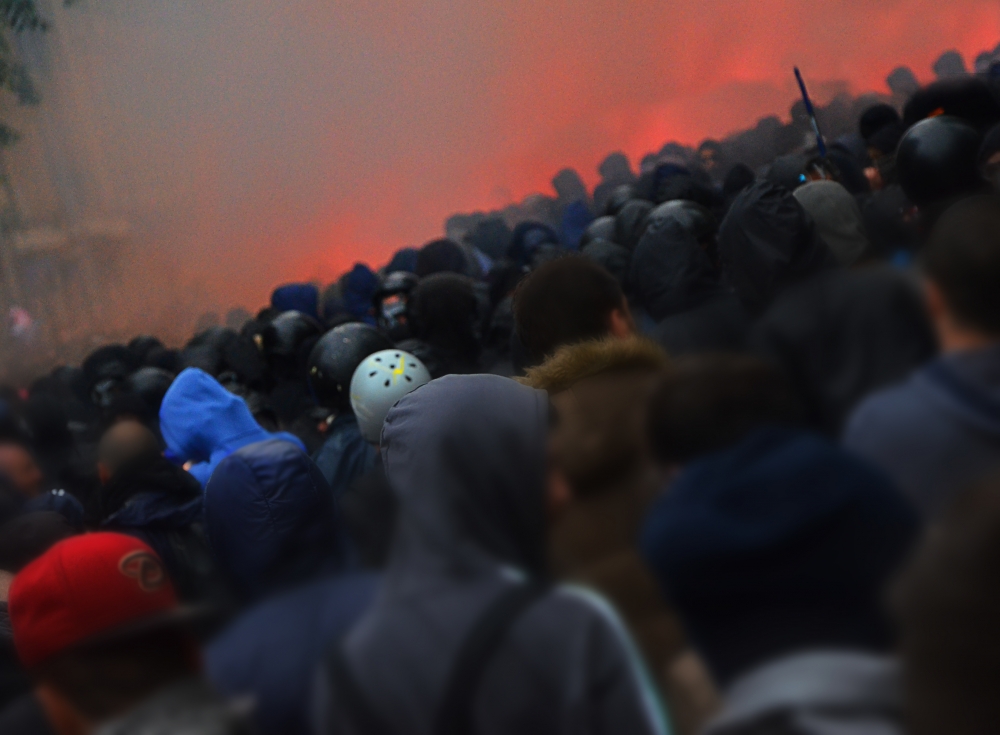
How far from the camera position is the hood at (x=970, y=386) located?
2.95ft

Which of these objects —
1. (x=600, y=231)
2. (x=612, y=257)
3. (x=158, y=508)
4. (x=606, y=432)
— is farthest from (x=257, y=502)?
(x=600, y=231)

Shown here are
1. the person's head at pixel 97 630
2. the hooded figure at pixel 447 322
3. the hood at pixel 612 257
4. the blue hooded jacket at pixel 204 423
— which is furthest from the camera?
the hood at pixel 612 257

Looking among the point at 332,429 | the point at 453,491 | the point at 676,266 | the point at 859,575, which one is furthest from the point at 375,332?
the point at 859,575

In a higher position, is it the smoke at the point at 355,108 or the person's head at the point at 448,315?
the smoke at the point at 355,108

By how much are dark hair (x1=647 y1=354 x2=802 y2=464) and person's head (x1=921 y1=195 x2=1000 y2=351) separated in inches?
6.2

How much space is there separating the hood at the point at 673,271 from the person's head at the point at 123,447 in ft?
5.56

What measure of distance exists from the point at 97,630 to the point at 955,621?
998 millimetres

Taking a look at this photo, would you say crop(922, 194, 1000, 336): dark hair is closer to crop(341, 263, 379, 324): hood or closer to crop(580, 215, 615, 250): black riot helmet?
crop(580, 215, 615, 250): black riot helmet

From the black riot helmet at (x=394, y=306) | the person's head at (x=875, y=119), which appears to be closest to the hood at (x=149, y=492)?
the black riot helmet at (x=394, y=306)

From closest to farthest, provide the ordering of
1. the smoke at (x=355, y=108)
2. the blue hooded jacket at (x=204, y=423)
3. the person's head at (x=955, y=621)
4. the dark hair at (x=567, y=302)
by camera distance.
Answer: the person's head at (x=955, y=621), the dark hair at (x=567, y=302), the blue hooded jacket at (x=204, y=423), the smoke at (x=355, y=108)

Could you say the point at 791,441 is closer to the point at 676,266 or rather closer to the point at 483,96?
the point at 676,266

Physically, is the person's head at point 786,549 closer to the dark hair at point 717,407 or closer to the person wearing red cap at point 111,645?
the dark hair at point 717,407

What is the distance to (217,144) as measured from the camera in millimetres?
13141

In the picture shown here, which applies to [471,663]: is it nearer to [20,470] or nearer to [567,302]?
[567,302]
